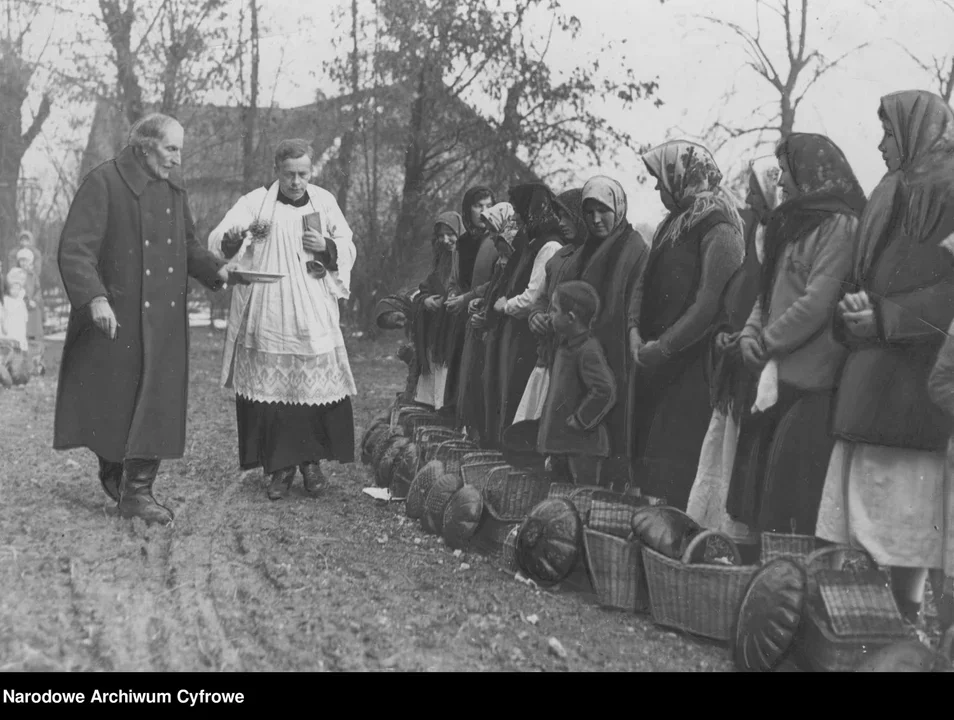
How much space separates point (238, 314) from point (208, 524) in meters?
1.61

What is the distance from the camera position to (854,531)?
4348mm

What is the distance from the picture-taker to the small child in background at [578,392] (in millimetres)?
5977

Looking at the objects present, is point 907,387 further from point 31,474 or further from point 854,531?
point 31,474

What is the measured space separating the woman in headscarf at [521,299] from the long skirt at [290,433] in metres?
1.13

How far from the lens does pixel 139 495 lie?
6.69 metres

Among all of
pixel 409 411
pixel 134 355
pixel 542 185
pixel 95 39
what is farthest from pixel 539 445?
pixel 95 39

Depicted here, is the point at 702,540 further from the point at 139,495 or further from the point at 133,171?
the point at 133,171

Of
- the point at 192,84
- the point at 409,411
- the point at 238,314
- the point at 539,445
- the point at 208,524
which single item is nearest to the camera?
the point at 539,445

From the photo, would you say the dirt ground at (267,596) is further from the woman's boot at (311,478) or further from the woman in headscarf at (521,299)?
the woman in headscarf at (521,299)

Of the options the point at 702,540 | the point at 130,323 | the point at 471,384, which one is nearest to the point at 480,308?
the point at 471,384

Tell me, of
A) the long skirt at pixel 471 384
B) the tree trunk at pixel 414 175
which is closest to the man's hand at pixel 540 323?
the long skirt at pixel 471 384

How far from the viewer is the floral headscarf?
6.08m

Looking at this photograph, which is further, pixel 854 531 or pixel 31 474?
pixel 31 474

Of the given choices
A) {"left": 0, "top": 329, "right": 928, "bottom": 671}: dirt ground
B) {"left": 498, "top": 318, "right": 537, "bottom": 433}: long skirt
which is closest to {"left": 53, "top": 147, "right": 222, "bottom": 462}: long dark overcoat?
{"left": 0, "top": 329, "right": 928, "bottom": 671}: dirt ground
